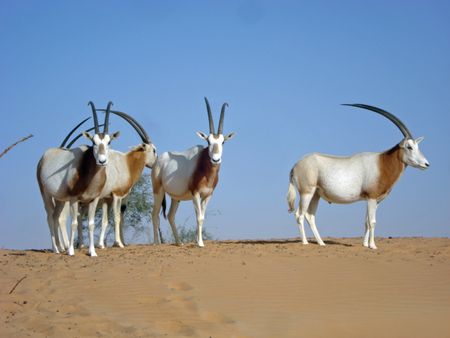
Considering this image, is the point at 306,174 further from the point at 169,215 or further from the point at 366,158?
the point at 169,215

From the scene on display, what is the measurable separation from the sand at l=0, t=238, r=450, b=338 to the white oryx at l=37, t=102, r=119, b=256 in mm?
1079

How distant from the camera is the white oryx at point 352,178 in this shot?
50.5ft

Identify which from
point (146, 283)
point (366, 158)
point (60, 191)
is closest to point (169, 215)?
point (60, 191)

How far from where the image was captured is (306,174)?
50.6 ft

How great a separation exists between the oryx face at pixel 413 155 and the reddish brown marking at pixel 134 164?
20.0ft

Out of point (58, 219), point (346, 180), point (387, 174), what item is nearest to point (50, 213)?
point (58, 219)

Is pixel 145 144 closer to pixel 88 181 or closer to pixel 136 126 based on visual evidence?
pixel 136 126

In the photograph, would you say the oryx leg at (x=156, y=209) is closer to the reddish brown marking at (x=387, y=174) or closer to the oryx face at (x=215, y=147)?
the oryx face at (x=215, y=147)

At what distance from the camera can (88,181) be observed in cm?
1432

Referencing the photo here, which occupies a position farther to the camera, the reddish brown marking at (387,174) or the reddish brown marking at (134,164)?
the reddish brown marking at (134,164)

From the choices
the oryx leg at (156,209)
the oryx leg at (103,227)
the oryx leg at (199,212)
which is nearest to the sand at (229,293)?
the oryx leg at (199,212)

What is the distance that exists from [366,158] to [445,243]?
2.62m

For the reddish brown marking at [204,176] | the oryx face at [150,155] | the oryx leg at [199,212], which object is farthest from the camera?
the oryx face at [150,155]

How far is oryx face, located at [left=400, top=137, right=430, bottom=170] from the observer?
51.0ft
